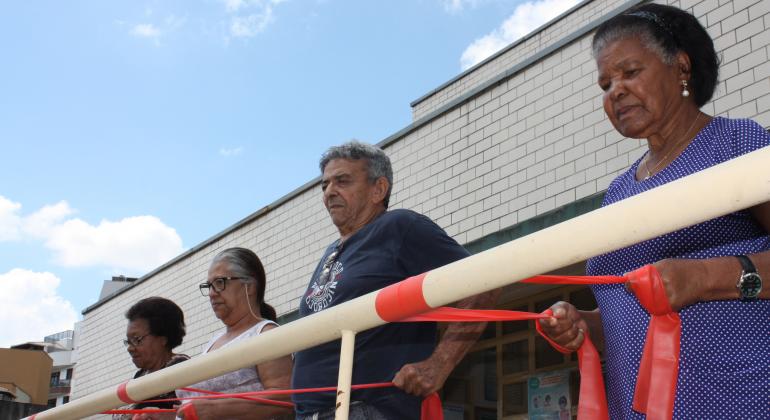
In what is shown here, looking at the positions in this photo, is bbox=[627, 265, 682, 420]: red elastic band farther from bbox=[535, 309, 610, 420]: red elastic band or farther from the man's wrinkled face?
the man's wrinkled face

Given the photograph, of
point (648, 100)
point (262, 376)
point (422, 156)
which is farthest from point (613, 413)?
point (422, 156)

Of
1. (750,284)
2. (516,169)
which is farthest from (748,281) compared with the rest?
(516,169)

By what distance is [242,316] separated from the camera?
3.50 meters

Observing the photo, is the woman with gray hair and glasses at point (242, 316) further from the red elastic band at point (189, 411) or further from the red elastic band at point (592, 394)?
the red elastic band at point (592, 394)

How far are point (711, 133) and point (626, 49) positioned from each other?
0.97 ft

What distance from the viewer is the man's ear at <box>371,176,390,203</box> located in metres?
3.06

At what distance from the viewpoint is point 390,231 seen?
8.96ft

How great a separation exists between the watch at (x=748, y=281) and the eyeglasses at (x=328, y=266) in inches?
58.7

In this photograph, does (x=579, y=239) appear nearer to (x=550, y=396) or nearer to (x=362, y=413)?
(x=362, y=413)

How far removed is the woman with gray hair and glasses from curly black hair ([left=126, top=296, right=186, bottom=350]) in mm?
632

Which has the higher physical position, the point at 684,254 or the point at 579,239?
the point at 684,254

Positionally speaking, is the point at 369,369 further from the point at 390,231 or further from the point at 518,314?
the point at 518,314

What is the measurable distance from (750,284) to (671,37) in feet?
2.60

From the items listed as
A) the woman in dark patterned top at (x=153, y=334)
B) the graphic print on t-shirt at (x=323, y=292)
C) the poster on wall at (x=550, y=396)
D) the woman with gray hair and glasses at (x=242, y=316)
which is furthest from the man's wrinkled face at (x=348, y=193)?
the poster on wall at (x=550, y=396)
